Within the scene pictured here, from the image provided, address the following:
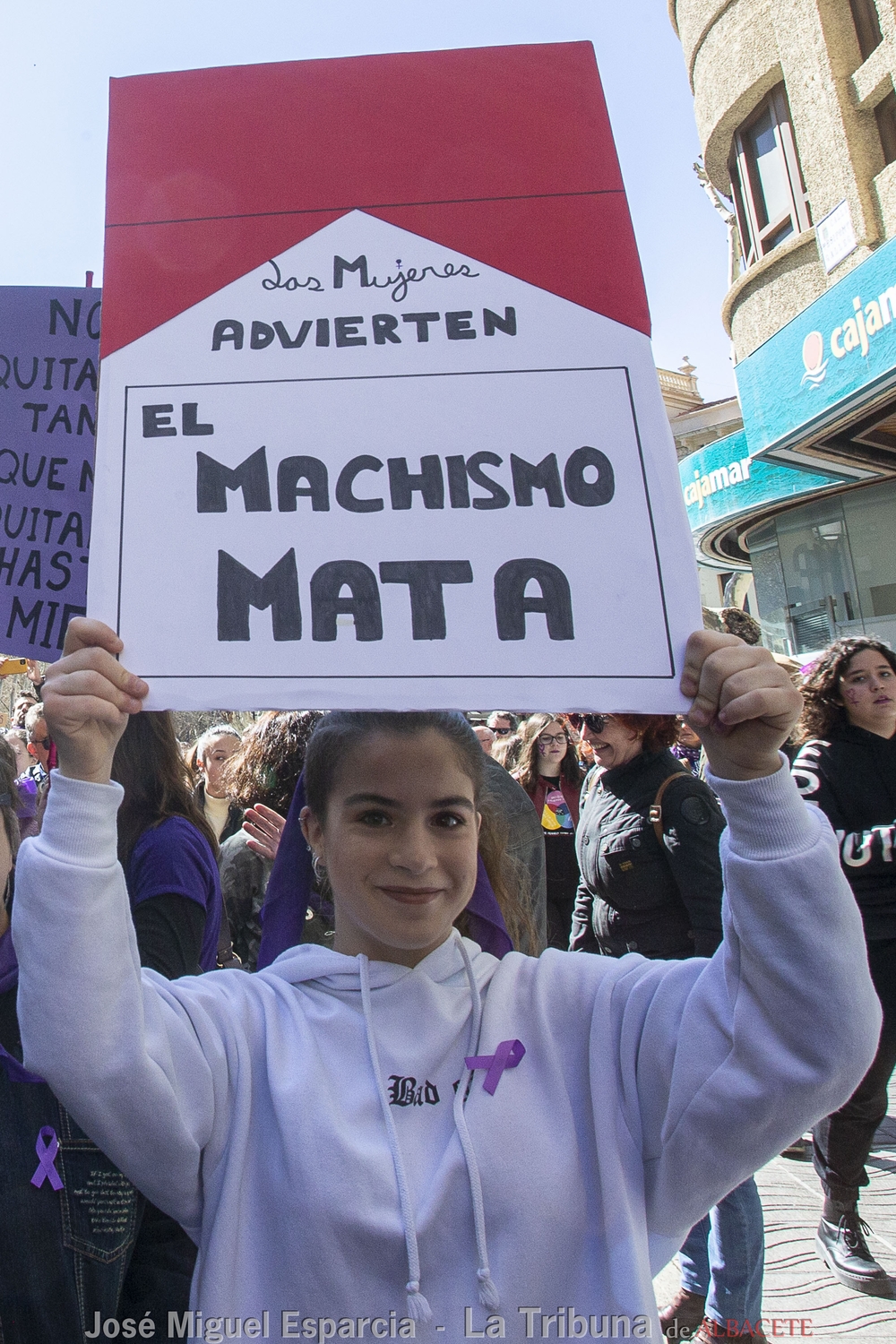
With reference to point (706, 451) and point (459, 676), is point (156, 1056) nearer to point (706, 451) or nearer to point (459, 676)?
point (459, 676)

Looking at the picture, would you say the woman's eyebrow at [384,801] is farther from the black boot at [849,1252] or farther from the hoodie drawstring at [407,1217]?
the black boot at [849,1252]

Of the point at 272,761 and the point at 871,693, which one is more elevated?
the point at 871,693

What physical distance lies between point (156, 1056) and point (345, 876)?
1.17 feet

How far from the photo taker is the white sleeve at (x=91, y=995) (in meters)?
1.03

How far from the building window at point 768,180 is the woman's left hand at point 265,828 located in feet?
37.9

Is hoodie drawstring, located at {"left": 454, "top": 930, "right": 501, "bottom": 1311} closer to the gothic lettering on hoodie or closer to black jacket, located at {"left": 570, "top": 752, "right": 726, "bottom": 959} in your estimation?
the gothic lettering on hoodie

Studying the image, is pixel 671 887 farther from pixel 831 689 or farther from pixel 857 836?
pixel 831 689

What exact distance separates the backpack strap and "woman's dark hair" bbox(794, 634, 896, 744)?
0.80 meters

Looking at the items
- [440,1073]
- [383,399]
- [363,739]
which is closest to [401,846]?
[363,739]

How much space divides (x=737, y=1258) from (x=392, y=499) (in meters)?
2.25

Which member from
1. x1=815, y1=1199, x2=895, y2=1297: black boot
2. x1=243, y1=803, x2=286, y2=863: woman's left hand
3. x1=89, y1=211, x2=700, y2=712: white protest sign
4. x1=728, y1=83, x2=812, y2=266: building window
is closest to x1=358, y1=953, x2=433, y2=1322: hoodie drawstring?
x1=89, y1=211, x2=700, y2=712: white protest sign

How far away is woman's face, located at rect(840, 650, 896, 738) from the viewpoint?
3303mm

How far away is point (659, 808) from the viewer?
9.09ft

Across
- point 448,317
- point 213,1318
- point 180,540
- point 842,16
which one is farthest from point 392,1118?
point 842,16
